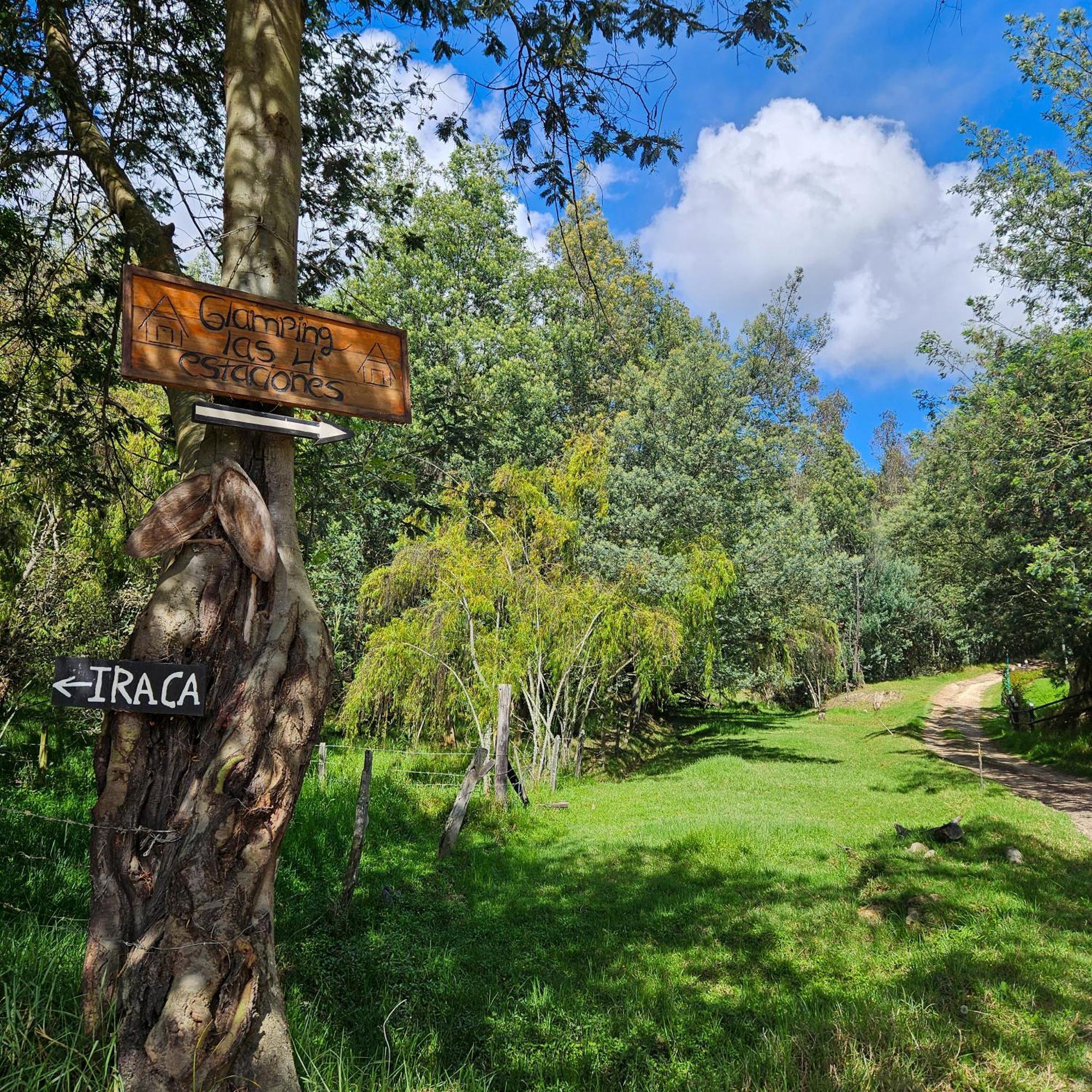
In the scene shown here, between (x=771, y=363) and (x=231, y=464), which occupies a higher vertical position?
(x=771, y=363)

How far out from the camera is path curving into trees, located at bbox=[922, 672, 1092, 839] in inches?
384

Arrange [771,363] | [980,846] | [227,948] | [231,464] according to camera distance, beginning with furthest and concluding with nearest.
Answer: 1. [771,363]
2. [980,846]
3. [231,464]
4. [227,948]

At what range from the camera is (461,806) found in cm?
713

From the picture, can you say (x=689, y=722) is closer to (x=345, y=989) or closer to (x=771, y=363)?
(x=771, y=363)

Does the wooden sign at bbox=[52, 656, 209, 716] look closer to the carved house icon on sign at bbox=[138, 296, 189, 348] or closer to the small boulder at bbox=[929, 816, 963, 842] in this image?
the carved house icon on sign at bbox=[138, 296, 189, 348]

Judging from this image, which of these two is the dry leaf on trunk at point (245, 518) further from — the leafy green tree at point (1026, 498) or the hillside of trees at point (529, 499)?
the leafy green tree at point (1026, 498)

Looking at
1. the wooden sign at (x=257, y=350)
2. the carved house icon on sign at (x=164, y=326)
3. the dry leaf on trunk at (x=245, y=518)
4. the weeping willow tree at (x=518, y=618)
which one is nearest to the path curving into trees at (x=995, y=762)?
the weeping willow tree at (x=518, y=618)

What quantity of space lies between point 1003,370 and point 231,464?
12898mm

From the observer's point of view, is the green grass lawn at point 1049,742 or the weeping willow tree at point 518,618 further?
the green grass lawn at point 1049,742

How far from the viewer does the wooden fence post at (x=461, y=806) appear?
271 inches

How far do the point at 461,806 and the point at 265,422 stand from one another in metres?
5.89

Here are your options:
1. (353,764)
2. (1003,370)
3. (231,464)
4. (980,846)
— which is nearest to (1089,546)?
(1003,370)

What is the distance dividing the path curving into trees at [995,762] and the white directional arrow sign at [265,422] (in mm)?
9632

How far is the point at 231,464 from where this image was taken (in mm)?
2064
